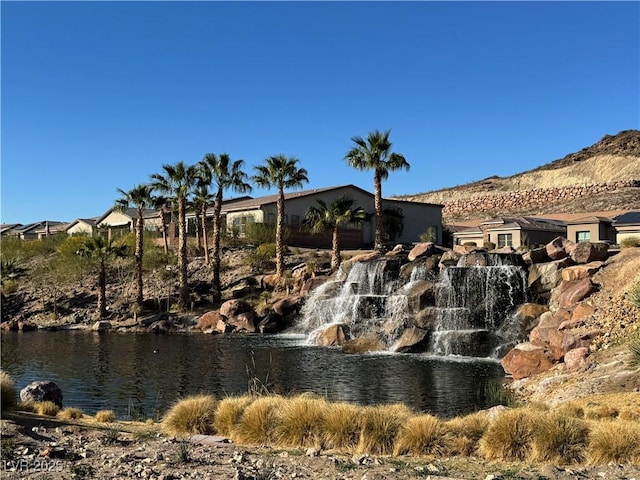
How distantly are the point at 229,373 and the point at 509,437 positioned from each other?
16496mm

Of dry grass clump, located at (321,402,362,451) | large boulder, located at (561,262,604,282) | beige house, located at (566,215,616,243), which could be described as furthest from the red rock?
beige house, located at (566,215,616,243)

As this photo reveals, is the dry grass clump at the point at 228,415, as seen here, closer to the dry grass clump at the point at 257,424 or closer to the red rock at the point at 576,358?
the dry grass clump at the point at 257,424

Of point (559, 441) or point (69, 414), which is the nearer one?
point (559, 441)

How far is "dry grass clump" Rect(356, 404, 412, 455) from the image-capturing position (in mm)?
10172

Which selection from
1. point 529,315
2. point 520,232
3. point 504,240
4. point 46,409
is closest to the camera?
point 46,409

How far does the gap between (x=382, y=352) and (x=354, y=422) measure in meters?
20.0

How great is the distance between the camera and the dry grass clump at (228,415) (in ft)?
37.3

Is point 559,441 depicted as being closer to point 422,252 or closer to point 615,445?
point 615,445

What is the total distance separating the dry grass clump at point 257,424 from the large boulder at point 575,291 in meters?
20.2

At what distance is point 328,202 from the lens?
63.0 meters

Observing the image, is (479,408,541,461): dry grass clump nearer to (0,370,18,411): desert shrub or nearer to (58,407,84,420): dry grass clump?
(58,407,84,420): dry grass clump

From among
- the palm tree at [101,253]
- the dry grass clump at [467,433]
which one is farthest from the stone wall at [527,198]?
the dry grass clump at [467,433]

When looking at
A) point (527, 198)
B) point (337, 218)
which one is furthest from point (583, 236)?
point (527, 198)

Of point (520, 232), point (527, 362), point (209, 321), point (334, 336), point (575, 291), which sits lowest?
point (334, 336)
